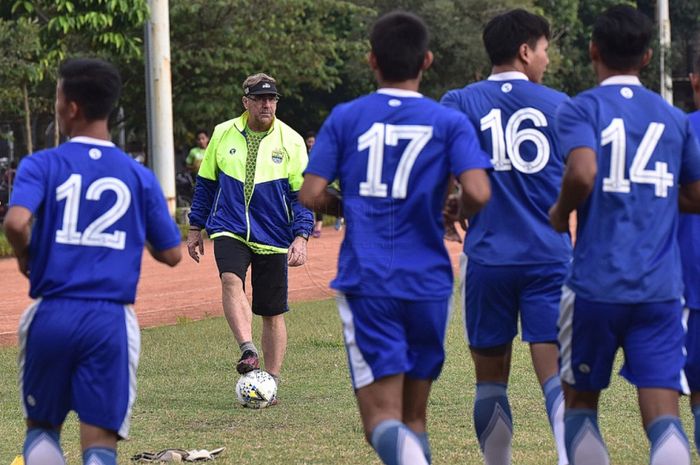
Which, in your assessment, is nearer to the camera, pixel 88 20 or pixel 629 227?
pixel 629 227

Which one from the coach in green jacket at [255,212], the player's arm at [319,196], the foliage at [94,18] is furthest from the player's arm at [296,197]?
the foliage at [94,18]

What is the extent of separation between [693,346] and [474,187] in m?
1.22

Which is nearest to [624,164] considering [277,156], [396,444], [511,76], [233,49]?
[511,76]

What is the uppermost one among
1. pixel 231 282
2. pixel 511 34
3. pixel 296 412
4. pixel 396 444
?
pixel 511 34

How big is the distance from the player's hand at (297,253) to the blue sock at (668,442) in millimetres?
4514

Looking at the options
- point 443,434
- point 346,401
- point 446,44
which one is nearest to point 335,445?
point 443,434

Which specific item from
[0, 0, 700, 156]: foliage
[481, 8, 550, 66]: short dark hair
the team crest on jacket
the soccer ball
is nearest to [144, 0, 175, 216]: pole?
[0, 0, 700, 156]: foliage

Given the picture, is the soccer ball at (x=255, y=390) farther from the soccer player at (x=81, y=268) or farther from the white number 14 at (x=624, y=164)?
the white number 14 at (x=624, y=164)

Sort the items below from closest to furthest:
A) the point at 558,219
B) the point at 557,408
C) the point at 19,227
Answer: the point at 19,227
the point at 558,219
the point at 557,408

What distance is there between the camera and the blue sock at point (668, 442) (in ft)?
17.8

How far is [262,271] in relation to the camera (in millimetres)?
9992

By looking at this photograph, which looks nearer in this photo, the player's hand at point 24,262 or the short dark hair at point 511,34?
the player's hand at point 24,262

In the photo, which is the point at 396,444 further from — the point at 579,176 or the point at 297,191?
the point at 297,191

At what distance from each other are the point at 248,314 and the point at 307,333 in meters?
3.60
